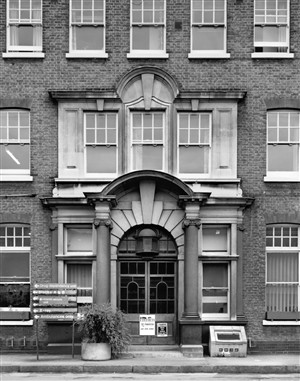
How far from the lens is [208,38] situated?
2738 centimetres

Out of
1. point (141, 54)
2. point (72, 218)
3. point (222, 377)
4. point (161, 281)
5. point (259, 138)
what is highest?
point (141, 54)

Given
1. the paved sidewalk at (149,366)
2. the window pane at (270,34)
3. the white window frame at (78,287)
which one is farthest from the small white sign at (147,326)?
the window pane at (270,34)

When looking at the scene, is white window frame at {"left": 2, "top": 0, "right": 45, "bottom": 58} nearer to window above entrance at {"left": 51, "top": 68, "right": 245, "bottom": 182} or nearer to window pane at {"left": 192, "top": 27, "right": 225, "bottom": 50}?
window above entrance at {"left": 51, "top": 68, "right": 245, "bottom": 182}

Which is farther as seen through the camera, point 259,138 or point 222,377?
point 259,138

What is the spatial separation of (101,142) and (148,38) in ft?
10.8

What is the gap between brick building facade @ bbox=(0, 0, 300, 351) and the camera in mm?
26859

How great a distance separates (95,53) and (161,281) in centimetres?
674

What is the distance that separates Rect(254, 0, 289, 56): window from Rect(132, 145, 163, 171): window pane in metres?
4.06

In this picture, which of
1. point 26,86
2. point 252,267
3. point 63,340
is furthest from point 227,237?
point 26,86

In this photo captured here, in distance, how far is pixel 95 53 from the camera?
27156 mm

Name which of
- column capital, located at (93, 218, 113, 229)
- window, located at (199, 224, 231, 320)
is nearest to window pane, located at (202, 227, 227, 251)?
window, located at (199, 224, 231, 320)

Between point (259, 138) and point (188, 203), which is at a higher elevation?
point (259, 138)

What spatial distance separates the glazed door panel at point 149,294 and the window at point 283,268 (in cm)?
273

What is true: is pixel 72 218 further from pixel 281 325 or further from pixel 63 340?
pixel 281 325
